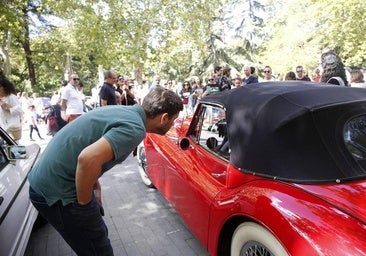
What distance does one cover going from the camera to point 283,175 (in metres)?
2.07

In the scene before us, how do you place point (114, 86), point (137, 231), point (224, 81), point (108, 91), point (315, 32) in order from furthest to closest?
1. point (315, 32)
2. point (224, 81)
3. point (114, 86)
4. point (108, 91)
5. point (137, 231)

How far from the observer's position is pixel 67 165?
175 centimetres

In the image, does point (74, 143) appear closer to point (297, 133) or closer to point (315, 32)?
point (297, 133)

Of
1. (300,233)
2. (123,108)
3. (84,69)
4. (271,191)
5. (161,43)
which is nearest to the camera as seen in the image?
(300,233)

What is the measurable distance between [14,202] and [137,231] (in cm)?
136

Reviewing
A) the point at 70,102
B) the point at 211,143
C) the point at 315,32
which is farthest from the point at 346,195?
the point at 315,32

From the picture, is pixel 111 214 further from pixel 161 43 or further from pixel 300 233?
pixel 161 43

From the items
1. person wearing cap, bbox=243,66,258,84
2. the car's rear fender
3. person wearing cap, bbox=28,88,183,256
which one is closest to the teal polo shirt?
person wearing cap, bbox=28,88,183,256

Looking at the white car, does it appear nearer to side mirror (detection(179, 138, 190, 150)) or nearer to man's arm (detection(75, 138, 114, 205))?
man's arm (detection(75, 138, 114, 205))

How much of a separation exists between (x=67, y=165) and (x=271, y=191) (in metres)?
1.23

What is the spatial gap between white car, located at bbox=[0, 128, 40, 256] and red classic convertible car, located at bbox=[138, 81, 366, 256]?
4.55 ft

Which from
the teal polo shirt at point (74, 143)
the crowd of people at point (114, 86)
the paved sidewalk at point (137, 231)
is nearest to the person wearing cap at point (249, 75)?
the crowd of people at point (114, 86)

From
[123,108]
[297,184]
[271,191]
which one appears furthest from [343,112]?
[123,108]

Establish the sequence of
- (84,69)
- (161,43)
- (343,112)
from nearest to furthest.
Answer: (343,112)
(161,43)
(84,69)
